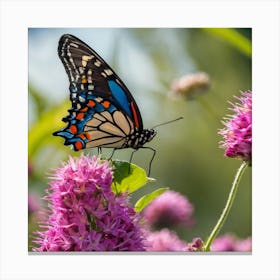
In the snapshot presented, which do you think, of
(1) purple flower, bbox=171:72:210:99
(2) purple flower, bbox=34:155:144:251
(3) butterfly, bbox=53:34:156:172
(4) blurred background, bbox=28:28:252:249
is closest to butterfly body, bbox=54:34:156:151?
(3) butterfly, bbox=53:34:156:172

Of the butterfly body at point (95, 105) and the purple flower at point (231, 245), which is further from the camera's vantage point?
the purple flower at point (231, 245)

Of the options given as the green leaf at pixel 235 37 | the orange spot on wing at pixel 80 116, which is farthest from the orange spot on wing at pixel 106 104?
the green leaf at pixel 235 37

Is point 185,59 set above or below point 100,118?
above

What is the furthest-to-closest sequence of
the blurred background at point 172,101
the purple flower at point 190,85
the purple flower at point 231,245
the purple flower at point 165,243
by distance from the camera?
the purple flower at point 190,85 → the blurred background at point 172,101 → the purple flower at point 231,245 → the purple flower at point 165,243

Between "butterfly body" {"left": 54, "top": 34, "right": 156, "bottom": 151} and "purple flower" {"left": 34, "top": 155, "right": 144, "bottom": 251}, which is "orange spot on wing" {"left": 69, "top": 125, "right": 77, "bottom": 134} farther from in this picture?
"purple flower" {"left": 34, "top": 155, "right": 144, "bottom": 251}

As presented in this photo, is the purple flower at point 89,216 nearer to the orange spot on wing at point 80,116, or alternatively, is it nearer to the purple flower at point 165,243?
the orange spot on wing at point 80,116

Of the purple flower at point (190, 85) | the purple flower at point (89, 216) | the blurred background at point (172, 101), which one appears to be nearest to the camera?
the purple flower at point (89, 216)
